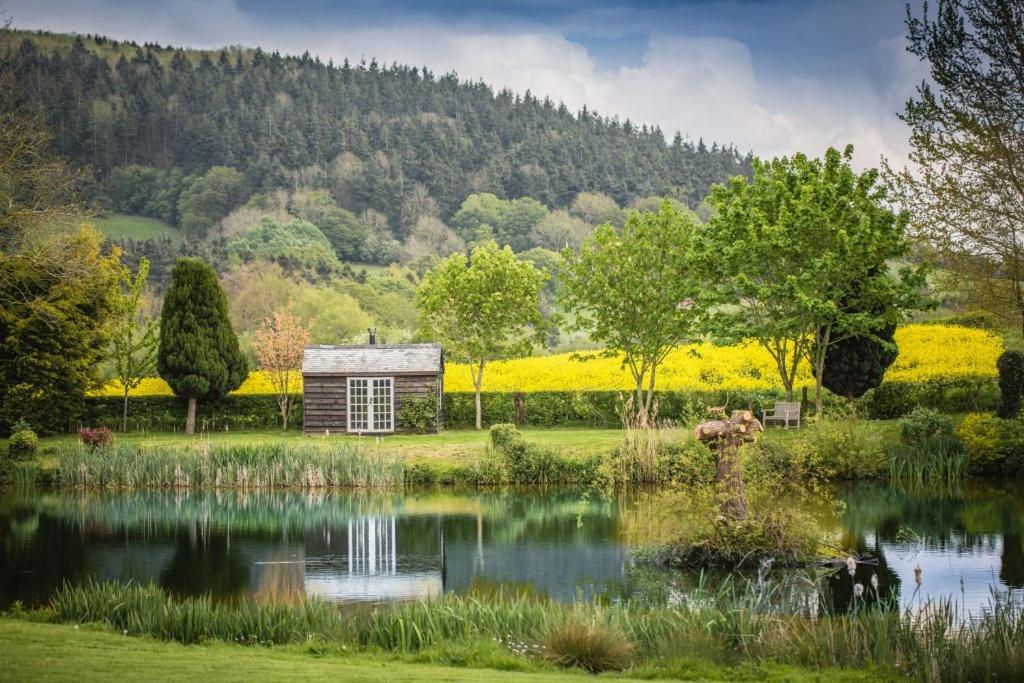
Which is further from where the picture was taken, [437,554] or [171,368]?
[171,368]

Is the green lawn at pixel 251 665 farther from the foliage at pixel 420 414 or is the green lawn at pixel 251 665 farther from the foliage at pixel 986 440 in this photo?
the foliage at pixel 420 414

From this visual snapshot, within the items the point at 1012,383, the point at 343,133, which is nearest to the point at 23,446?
the point at 1012,383

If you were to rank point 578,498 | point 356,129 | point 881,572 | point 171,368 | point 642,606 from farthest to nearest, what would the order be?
point 356,129, point 171,368, point 578,498, point 881,572, point 642,606

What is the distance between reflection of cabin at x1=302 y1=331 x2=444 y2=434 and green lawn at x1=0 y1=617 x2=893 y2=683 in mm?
22473

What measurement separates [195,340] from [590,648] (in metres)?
26.0

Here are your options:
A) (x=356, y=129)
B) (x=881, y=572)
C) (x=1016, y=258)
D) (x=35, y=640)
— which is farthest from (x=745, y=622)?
(x=356, y=129)

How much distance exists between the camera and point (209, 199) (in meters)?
93.1

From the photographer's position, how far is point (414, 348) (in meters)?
34.1

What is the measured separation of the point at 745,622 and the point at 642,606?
70.6 inches

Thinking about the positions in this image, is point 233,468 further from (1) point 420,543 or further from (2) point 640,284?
(2) point 640,284

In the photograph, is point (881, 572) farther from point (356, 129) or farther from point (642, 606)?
point (356, 129)

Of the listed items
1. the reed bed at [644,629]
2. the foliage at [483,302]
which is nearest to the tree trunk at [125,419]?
the foliage at [483,302]

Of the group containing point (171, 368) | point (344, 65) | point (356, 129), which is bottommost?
point (171, 368)

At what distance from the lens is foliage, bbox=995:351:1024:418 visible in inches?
1080
